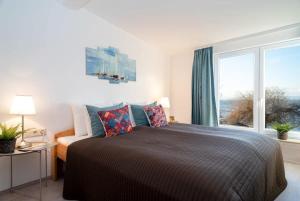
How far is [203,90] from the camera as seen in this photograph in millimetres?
3785

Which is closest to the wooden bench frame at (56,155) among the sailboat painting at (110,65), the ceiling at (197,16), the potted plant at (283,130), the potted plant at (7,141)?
the potted plant at (7,141)

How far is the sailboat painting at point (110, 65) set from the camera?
9.30 feet

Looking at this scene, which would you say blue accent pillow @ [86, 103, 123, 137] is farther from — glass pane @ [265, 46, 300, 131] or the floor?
glass pane @ [265, 46, 300, 131]

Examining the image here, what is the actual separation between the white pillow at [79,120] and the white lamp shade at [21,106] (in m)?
0.58

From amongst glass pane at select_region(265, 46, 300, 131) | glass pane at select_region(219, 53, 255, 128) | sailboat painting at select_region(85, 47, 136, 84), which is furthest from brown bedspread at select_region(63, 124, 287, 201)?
glass pane at select_region(219, 53, 255, 128)

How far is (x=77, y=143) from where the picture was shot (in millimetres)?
1999

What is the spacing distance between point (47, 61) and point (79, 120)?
0.89 m

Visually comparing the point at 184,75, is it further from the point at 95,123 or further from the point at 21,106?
the point at 21,106

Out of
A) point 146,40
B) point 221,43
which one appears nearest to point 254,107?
point 221,43

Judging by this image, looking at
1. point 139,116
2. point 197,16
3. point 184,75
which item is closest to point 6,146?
point 139,116

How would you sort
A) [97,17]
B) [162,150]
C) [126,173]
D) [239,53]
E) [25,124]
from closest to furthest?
1. [126,173]
2. [162,150]
3. [25,124]
4. [97,17]
5. [239,53]

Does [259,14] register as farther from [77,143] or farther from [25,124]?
[25,124]

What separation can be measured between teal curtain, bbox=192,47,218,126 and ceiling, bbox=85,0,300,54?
433mm

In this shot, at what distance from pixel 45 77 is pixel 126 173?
1.78 metres
